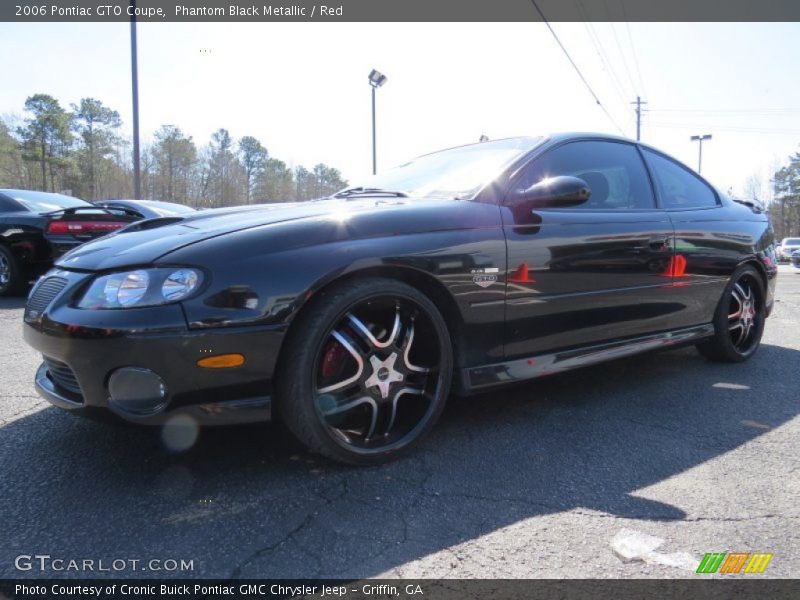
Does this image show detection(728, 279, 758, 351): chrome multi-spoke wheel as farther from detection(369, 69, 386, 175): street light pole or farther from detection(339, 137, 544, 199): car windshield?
detection(369, 69, 386, 175): street light pole

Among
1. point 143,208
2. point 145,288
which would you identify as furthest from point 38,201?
point 145,288

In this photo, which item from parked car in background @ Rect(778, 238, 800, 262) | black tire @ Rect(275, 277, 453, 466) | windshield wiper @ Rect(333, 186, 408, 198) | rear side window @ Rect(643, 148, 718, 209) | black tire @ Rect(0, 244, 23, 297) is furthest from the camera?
parked car in background @ Rect(778, 238, 800, 262)

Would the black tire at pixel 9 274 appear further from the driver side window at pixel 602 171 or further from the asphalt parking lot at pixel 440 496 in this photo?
the driver side window at pixel 602 171

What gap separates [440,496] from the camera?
1.98m

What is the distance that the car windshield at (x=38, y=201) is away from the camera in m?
6.58

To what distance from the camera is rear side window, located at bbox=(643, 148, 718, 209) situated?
11.6 feet

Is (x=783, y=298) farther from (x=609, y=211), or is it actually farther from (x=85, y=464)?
(x=85, y=464)

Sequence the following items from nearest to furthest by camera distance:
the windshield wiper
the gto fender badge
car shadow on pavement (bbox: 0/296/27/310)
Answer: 1. the gto fender badge
2. the windshield wiper
3. car shadow on pavement (bbox: 0/296/27/310)

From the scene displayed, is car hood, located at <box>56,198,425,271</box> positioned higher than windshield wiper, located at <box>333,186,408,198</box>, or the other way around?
windshield wiper, located at <box>333,186,408,198</box>

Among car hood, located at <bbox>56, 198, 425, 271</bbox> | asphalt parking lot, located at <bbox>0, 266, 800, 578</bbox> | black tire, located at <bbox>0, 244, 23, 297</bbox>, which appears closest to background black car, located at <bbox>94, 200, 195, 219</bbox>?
black tire, located at <bbox>0, 244, 23, 297</bbox>

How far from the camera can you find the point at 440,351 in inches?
91.9

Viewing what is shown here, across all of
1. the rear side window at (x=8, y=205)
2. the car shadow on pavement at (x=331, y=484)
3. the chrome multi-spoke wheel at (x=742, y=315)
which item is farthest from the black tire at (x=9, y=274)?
the chrome multi-spoke wheel at (x=742, y=315)

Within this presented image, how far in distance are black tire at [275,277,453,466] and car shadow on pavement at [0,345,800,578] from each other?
0.14 meters

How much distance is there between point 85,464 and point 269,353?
87 cm
